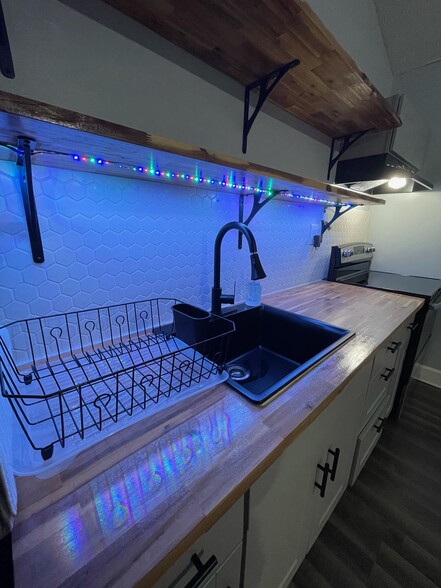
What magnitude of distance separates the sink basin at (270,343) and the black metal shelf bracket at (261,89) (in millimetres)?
785

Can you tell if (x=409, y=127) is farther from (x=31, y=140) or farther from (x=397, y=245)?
(x=31, y=140)

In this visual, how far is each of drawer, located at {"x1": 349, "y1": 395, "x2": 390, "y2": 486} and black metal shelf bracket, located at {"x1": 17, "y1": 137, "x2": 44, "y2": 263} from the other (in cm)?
154

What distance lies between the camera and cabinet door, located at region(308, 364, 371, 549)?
0.82 metres

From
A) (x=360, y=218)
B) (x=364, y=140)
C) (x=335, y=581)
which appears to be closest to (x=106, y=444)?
(x=335, y=581)

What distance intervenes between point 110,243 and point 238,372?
0.78 m

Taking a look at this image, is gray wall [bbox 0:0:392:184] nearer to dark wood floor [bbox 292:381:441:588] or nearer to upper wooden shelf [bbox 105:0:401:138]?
upper wooden shelf [bbox 105:0:401:138]

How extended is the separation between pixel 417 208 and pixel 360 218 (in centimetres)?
46

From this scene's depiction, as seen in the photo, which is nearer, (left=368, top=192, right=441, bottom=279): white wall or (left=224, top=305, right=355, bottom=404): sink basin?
(left=224, top=305, right=355, bottom=404): sink basin

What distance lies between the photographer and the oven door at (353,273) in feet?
6.67

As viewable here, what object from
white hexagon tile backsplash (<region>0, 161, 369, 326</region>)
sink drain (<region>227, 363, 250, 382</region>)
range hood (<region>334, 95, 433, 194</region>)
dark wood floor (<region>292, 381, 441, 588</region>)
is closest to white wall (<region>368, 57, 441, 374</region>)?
range hood (<region>334, 95, 433, 194</region>)

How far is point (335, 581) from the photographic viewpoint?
0.99 meters

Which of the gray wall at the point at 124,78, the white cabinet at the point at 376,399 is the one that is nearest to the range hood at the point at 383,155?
the gray wall at the point at 124,78

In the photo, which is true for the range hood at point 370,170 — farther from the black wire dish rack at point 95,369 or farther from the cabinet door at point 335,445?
the black wire dish rack at point 95,369

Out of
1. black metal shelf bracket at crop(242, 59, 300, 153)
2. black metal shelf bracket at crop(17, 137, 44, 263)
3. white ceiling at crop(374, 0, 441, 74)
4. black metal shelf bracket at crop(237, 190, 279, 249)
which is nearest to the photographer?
black metal shelf bracket at crop(17, 137, 44, 263)
